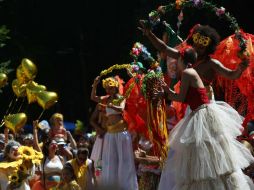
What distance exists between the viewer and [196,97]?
9547mm

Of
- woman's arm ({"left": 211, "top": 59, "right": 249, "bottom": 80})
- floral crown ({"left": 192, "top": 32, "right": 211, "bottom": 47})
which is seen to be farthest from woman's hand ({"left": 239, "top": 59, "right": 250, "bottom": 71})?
floral crown ({"left": 192, "top": 32, "right": 211, "bottom": 47})

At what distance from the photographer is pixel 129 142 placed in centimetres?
1293

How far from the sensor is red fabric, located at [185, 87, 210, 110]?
31.2ft

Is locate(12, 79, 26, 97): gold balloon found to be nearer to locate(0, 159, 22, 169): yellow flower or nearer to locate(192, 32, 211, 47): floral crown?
locate(0, 159, 22, 169): yellow flower

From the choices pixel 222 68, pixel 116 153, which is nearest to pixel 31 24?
pixel 116 153

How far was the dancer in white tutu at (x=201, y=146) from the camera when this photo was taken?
30.9ft

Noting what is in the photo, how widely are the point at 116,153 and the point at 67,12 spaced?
37.0 ft

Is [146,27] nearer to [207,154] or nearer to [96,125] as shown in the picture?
[207,154]

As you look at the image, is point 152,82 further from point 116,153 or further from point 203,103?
point 116,153

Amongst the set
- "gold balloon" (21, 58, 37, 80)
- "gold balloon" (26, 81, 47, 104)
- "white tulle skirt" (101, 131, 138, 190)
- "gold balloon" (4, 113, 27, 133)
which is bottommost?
"white tulle skirt" (101, 131, 138, 190)

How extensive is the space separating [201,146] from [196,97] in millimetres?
529

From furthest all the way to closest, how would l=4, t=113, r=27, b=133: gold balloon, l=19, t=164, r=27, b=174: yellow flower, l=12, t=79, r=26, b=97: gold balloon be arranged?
1. l=12, t=79, r=26, b=97: gold balloon
2. l=19, t=164, r=27, b=174: yellow flower
3. l=4, t=113, r=27, b=133: gold balloon

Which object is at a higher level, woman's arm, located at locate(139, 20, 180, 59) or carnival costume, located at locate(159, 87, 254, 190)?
woman's arm, located at locate(139, 20, 180, 59)

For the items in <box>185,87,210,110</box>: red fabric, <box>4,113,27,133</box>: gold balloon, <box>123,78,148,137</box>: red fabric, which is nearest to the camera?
<box>185,87,210,110</box>: red fabric
